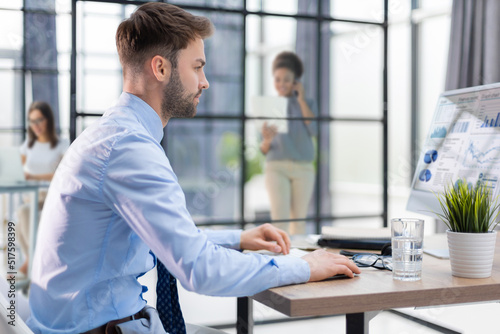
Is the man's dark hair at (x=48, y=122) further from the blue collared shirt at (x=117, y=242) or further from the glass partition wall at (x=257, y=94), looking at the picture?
the blue collared shirt at (x=117, y=242)

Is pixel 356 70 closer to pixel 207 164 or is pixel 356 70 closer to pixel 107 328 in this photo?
pixel 207 164

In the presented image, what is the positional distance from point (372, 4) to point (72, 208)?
2661mm

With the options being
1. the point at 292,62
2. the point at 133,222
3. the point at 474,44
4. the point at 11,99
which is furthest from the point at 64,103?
the point at 133,222

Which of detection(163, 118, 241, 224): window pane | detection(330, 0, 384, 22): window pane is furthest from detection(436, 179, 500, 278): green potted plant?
detection(330, 0, 384, 22): window pane

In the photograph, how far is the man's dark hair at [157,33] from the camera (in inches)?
49.7

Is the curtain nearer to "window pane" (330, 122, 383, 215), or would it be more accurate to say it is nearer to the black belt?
"window pane" (330, 122, 383, 215)

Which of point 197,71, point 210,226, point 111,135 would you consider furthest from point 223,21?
point 111,135

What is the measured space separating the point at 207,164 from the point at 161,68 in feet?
5.79

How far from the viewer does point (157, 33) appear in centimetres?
126

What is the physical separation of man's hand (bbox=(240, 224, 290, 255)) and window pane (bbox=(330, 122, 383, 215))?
1.88 metres

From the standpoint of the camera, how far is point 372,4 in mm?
3330

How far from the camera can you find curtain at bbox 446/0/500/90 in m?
3.60

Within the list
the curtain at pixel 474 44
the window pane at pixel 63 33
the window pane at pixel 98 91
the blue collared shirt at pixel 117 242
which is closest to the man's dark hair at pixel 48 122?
the window pane at pixel 63 33

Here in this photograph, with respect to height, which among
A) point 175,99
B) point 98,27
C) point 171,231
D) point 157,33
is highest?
point 98,27
